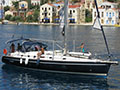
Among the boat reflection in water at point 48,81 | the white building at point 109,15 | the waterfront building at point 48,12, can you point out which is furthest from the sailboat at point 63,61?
the waterfront building at point 48,12

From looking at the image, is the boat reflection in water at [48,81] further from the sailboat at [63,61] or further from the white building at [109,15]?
the white building at [109,15]

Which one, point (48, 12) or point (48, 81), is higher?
point (48, 12)

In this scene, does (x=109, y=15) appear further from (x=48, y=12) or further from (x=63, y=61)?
(x=63, y=61)

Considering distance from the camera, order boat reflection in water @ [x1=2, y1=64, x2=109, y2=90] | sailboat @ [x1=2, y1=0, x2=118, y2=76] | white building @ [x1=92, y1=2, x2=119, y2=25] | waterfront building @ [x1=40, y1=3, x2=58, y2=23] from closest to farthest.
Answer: boat reflection in water @ [x1=2, y1=64, x2=109, y2=90], sailboat @ [x1=2, y1=0, x2=118, y2=76], white building @ [x1=92, y1=2, x2=119, y2=25], waterfront building @ [x1=40, y1=3, x2=58, y2=23]

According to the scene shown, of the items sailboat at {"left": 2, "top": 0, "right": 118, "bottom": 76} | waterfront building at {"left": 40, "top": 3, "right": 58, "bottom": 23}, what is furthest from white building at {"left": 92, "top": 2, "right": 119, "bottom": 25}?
sailboat at {"left": 2, "top": 0, "right": 118, "bottom": 76}

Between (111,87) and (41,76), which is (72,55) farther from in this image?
(111,87)

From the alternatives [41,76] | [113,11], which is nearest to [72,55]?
[41,76]

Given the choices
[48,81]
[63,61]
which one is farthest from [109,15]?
[48,81]

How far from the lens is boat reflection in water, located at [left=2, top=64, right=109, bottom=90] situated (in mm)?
31289

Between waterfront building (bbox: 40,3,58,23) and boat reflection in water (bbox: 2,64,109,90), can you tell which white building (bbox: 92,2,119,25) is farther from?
boat reflection in water (bbox: 2,64,109,90)

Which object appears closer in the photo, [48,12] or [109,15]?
[109,15]

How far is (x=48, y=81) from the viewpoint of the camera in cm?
3312

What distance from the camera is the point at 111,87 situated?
1243 inches

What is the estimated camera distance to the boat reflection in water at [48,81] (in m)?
31.3
